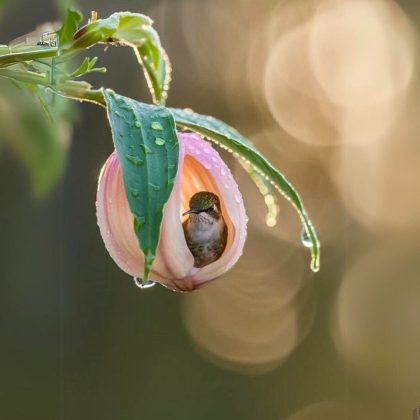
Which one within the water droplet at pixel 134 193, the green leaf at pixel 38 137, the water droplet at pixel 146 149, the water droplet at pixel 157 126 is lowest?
the water droplet at pixel 134 193

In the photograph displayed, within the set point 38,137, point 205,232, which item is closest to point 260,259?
point 38,137

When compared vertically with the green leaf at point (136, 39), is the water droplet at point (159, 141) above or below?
below

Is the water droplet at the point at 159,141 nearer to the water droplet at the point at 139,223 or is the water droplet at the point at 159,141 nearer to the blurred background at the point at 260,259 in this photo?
the water droplet at the point at 139,223

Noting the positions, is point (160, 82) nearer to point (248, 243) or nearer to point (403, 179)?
point (248, 243)

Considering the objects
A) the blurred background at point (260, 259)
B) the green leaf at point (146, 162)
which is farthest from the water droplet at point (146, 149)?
the blurred background at point (260, 259)

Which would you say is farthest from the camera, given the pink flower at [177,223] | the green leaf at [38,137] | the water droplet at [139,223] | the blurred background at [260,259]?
the blurred background at [260,259]

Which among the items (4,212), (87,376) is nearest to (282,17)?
(4,212)

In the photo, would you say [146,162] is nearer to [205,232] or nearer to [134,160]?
[134,160]
